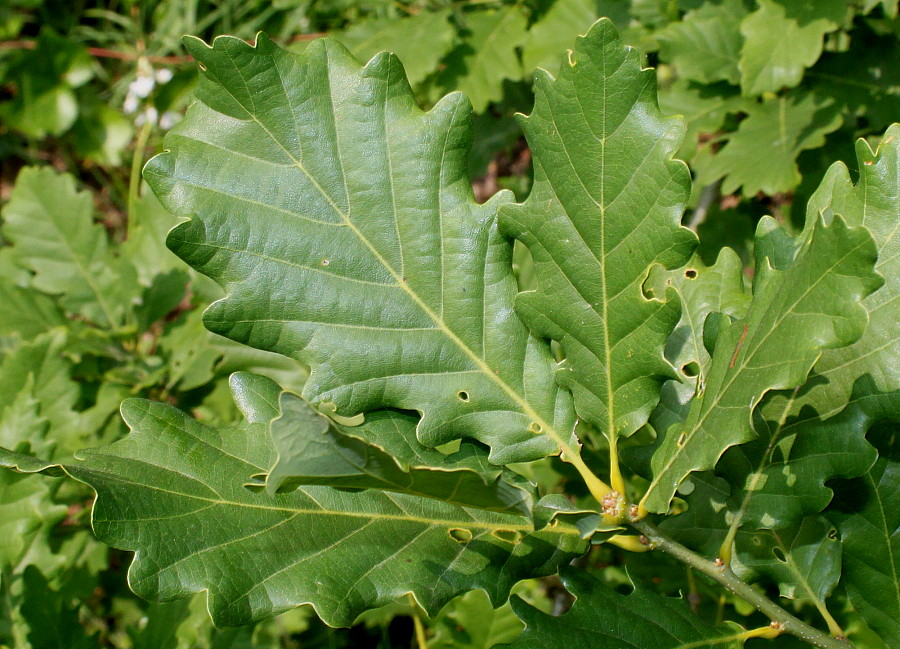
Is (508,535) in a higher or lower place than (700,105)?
lower

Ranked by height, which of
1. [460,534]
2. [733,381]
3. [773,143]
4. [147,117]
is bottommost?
[147,117]

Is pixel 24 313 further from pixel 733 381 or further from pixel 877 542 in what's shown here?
pixel 877 542

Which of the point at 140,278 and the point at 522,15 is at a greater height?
the point at 522,15

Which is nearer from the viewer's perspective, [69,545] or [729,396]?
[729,396]

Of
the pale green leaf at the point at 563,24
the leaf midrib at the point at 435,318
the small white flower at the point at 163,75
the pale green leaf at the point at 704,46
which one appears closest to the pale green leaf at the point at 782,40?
the pale green leaf at the point at 704,46

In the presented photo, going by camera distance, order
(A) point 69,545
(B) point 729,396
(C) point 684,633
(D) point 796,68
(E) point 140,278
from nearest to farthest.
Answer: (B) point 729,396, (C) point 684,633, (D) point 796,68, (A) point 69,545, (E) point 140,278

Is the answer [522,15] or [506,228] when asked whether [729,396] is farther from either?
[522,15]

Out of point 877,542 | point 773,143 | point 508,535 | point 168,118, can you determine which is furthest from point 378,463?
point 168,118

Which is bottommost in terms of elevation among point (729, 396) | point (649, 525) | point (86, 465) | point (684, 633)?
point (684, 633)

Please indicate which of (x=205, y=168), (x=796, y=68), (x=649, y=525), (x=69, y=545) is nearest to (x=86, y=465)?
(x=205, y=168)
